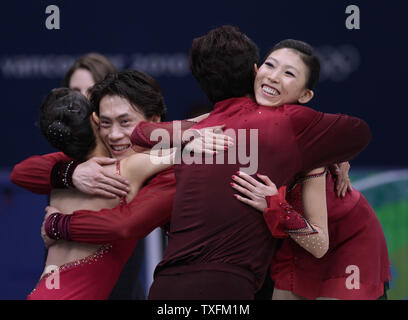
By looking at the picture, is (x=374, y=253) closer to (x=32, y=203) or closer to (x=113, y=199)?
(x=113, y=199)

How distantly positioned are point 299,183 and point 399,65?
9.06 feet

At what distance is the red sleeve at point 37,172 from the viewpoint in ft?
7.85

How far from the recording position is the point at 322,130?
2.03 m

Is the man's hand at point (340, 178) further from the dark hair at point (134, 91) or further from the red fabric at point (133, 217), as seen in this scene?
the dark hair at point (134, 91)

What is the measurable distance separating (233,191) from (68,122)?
73 cm

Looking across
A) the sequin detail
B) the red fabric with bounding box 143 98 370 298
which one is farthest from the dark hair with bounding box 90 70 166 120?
the sequin detail

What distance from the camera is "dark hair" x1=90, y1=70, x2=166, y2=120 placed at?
8.01 feet

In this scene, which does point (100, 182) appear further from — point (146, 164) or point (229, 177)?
point (229, 177)

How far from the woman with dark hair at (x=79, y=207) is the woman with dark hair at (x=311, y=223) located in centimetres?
44

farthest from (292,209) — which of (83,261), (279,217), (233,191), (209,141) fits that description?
(83,261)

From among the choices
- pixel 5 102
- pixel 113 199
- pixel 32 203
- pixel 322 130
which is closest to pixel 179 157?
pixel 113 199

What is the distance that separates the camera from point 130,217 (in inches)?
84.4

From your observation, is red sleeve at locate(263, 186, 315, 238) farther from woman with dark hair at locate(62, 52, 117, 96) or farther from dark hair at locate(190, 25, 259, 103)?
woman with dark hair at locate(62, 52, 117, 96)
